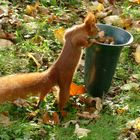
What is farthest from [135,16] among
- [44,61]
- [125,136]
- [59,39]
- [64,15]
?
[125,136]

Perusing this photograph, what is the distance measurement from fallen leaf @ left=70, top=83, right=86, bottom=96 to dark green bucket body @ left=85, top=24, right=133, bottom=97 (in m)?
0.06

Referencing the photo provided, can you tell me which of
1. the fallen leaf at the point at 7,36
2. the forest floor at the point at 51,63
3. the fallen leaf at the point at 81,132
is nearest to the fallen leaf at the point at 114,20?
the forest floor at the point at 51,63

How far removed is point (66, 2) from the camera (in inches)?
246

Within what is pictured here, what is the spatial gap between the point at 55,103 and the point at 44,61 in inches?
32.7

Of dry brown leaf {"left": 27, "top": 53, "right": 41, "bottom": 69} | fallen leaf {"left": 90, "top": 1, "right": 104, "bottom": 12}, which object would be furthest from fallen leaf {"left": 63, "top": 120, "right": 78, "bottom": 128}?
fallen leaf {"left": 90, "top": 1, "right": 104, "bottom": 12}

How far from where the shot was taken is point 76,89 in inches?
170

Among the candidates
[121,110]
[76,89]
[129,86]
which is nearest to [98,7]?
[129,86]

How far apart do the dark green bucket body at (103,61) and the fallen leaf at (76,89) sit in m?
0.06

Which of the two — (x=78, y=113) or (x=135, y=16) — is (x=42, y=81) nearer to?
(x=78, y=113)

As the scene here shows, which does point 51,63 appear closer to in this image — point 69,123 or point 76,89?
point 76,89

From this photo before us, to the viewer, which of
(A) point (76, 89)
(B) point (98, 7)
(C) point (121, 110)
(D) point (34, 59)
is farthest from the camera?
(B) point (98, 7)

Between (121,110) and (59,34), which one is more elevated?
(59,34)

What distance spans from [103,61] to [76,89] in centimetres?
39

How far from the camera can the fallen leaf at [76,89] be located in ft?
13.9
